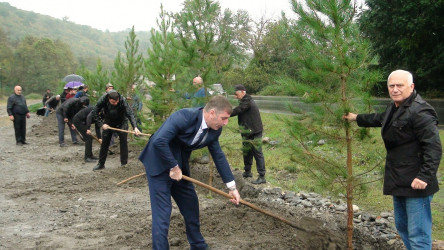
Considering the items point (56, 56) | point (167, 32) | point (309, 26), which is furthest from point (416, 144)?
point (56, 56)

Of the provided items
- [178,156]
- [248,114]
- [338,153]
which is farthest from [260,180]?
[178,156]

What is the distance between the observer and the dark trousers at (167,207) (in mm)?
3746

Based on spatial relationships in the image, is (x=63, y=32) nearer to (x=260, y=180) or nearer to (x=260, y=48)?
(x=260, y=48)

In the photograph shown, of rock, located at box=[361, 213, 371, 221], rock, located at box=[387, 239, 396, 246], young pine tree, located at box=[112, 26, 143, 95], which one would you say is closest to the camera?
rock, located at box=[387, 239, 396, 246]

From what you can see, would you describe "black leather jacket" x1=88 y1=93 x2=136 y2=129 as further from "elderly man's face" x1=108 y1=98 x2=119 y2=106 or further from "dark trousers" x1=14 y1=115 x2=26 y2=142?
"dark trousers" x1=14 y1=115 x2=26 y2=142

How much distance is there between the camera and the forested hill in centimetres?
12000

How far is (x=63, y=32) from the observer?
145 metres

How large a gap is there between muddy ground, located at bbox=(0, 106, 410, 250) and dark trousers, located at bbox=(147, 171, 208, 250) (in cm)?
45

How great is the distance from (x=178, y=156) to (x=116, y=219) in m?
2.23

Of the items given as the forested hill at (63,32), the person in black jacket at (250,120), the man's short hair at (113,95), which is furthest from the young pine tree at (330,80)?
the forested hill at (63,32)

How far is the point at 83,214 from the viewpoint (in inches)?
236

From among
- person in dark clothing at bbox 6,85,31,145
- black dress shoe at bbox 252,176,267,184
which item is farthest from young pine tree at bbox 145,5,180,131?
person in dark clothing at bbox 6,85,31,145

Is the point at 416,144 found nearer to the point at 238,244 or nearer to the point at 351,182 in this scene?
the point at 351,182

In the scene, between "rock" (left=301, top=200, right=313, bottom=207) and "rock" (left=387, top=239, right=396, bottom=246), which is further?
"rock" (left=301, top=200, right=313, bottom=207)
